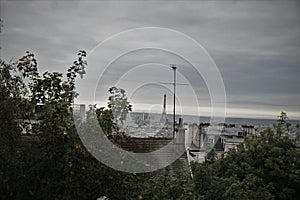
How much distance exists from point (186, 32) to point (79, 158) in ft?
5.24

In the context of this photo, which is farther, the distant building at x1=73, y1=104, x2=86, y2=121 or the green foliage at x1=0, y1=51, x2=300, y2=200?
the distant building at x1=73, y1=104, x2=86, y2=121

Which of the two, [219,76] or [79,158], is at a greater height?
[219,76]

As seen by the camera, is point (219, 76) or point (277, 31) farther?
point (277, 31)

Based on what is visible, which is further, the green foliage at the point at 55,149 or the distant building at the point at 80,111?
the distant building at the point at 80,111

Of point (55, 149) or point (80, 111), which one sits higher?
point (80, 111)

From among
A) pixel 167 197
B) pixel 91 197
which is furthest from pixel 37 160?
pixel 167 197

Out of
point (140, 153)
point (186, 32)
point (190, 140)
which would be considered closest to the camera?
point (140, 153)

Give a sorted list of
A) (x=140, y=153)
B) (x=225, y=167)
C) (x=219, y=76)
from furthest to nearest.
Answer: (x=225, y=167), (x=219, y=76), (x=140, y=153)

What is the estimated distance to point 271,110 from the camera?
191 inches

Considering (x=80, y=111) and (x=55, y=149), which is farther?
(x=80, y=111)

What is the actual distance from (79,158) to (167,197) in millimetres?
648

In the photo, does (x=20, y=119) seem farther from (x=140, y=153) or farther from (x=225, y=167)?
(x=225, y=167)

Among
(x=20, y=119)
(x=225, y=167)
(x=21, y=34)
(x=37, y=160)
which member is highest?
(x=21, y=34)

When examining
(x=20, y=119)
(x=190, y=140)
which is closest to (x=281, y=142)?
(x=190, y=140)
